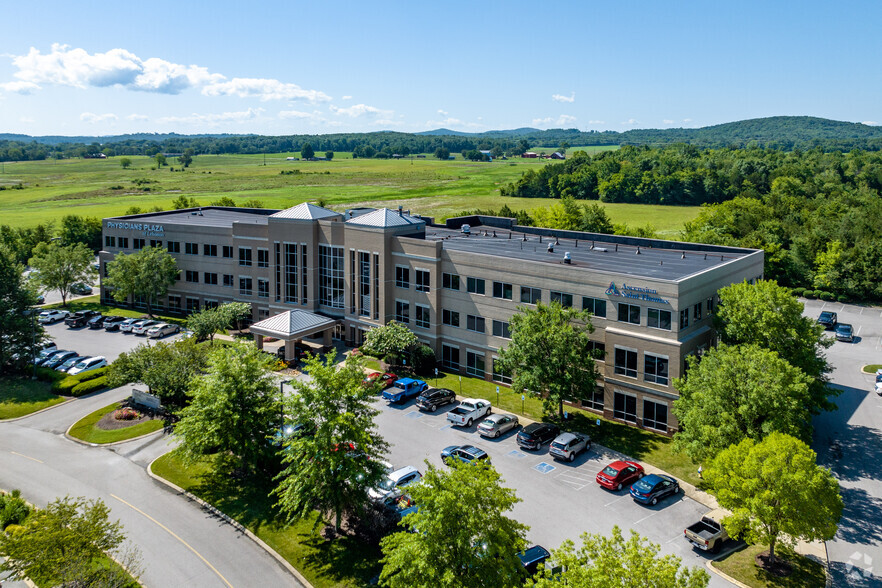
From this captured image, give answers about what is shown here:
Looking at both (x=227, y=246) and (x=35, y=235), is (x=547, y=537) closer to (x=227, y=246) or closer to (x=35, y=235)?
(x=227, y=246)

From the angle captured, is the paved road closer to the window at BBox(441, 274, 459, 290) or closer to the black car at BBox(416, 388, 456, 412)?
the black car at BBox(416, 388, 456, 412)

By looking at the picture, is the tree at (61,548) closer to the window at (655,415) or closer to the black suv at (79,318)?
the window at (655,415)

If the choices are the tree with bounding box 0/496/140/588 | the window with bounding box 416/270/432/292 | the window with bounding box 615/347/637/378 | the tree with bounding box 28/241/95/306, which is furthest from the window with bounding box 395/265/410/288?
the tree with bounding box 28/241/95/306

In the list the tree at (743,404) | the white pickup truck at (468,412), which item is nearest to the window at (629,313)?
the tree at (743,404)

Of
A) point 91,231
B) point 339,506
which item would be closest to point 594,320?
point 339,506

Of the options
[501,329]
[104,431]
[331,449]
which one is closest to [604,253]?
[501,329]

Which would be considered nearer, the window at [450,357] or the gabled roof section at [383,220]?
the window at [450,357]
